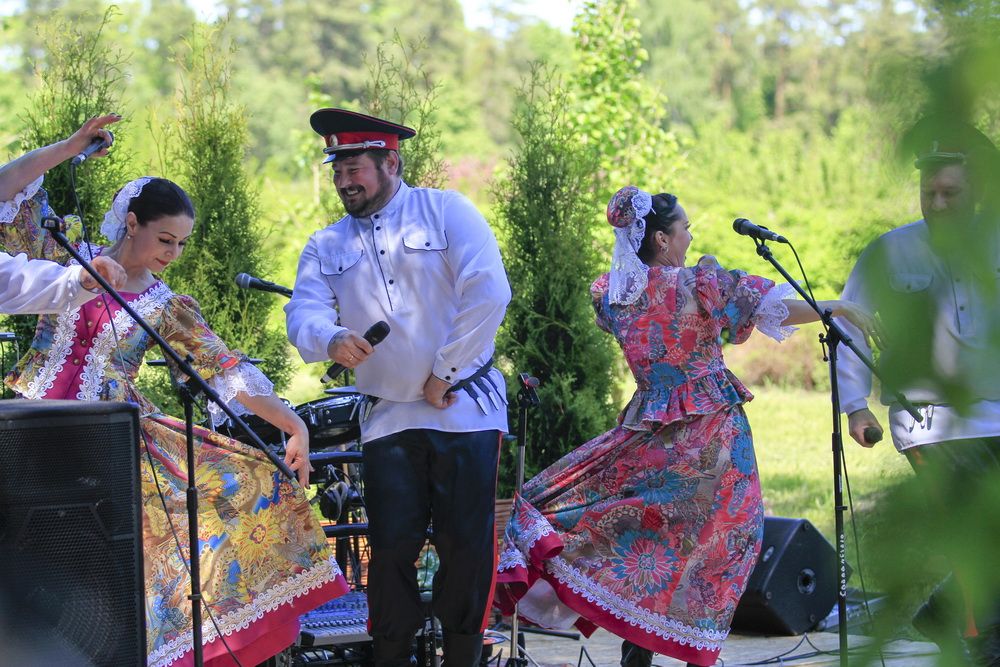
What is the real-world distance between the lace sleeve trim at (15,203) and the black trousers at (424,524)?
1.26 metres

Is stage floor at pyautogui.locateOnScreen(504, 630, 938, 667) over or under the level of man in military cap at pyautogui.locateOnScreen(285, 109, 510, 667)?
under

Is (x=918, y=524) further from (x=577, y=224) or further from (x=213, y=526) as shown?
(x=577, y=224)

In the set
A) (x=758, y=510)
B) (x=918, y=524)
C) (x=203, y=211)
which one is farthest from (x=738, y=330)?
(x=918, y=524)

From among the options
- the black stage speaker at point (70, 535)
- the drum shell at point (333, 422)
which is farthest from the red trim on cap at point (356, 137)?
the drum shell at point (333, 422)

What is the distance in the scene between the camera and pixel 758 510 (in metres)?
4.38

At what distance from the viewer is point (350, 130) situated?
12.7 feet

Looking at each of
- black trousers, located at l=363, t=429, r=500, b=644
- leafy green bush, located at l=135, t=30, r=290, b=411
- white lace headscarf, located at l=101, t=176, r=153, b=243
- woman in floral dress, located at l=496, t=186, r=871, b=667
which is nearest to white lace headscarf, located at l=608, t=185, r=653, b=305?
woman in floral dress, located at l=496, t=186, r=871, b=667

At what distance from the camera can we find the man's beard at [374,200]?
3.91 meters

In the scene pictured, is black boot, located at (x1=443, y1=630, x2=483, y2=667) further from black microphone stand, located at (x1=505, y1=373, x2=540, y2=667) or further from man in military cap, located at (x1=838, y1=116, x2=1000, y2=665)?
man in military cap, located at (x1=838, y1=116, x2=1000, y2=665)

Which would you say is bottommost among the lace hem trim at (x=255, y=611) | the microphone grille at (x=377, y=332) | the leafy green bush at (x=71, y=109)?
the lace hem trim at (x=255, y=611)

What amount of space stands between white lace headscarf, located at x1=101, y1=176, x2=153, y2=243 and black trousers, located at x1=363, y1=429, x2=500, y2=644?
1022 millimetres

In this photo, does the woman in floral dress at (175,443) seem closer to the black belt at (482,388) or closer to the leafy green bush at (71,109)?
the black belt at (482,388)

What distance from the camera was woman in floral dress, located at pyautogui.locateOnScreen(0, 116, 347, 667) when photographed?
12.0ft

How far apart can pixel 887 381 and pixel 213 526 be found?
3314 mm
